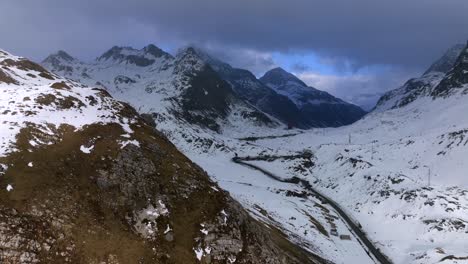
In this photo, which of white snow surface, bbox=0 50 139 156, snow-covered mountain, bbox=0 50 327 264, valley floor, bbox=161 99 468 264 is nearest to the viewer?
snow-covered mountain, bbox=0 50 327 264

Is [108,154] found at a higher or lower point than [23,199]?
higher

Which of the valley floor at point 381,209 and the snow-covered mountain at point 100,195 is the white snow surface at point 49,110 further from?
the valley floor at point 381,209

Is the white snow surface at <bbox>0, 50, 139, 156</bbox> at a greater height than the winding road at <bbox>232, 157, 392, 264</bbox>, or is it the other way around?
the white snow surface at <bbox>0, 50, 139, 156</bbox>

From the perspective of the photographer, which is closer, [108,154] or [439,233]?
[108,154]

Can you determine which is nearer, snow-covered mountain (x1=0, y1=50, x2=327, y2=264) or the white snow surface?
snow-covered mountain (x1=0, y1=50, x2=327, y2=264)

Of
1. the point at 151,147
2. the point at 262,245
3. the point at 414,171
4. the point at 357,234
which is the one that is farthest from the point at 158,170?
the point at 414,171

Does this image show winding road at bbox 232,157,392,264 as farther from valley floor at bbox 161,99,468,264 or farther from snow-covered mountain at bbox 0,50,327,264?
snow-covered mountain at bbox 0,50,327,264

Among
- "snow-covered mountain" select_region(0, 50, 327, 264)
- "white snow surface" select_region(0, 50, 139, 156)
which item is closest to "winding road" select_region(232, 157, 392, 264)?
"snow-covered mountain" select_region(0, 50, 327, 264)

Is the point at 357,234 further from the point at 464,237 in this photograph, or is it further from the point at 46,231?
the point at 46,231

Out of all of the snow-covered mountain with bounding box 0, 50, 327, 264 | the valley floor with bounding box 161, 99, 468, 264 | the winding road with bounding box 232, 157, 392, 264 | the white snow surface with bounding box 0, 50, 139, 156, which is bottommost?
the winding road with bounding box 232, 157, 392, 264
